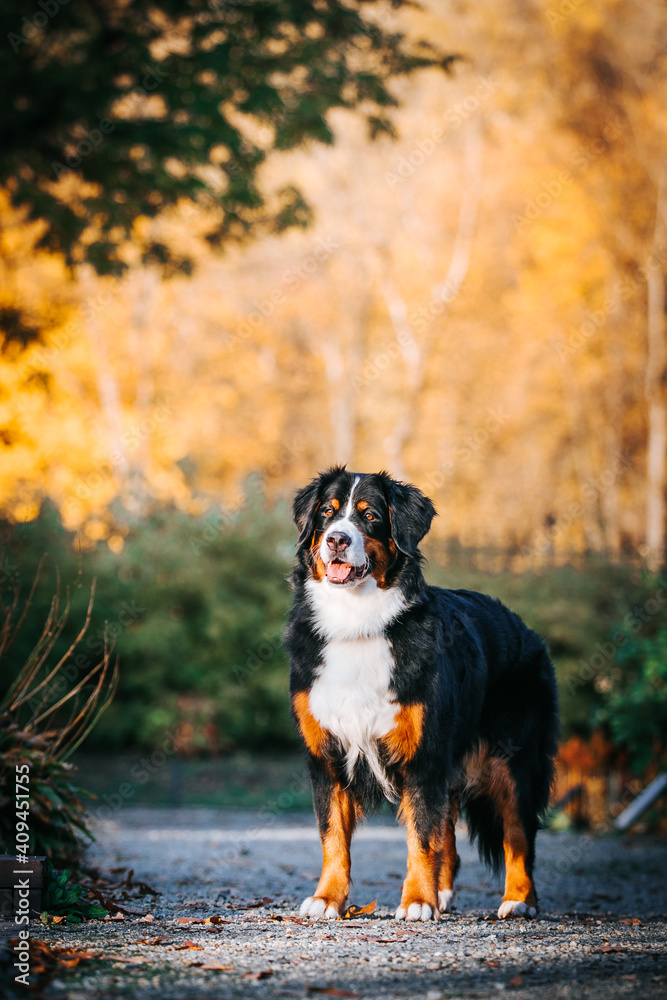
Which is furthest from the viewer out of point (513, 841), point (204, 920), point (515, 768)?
point (515, 768)

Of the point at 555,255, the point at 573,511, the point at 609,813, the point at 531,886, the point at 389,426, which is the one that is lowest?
the point at 609,813

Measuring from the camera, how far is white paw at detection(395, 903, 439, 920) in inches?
167

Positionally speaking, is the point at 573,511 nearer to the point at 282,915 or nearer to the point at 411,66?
the point at 411,66

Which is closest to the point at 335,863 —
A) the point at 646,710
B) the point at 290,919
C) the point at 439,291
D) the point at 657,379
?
the point at 290,919

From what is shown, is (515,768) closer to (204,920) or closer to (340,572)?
(340,572)

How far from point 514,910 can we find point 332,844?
3.46 ft

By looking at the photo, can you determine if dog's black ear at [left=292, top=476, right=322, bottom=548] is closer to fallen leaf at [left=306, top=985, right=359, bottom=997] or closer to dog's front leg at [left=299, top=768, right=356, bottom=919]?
dog's front leg at [left=299, top=768, right=356, bottom=919]

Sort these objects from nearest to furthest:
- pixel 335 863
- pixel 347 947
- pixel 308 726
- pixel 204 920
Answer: pixel 347 947, pixel 204 920, pixel 335 863, pixel 308 726

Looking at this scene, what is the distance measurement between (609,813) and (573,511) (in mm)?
12396

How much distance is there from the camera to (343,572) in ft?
15.3

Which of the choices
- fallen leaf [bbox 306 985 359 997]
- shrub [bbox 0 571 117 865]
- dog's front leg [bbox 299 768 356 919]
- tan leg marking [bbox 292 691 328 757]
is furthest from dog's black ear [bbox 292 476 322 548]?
fallen leaf [bbox 306 985 359 997]

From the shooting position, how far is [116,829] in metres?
9.73

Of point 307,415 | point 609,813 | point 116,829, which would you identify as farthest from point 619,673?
point 307,415

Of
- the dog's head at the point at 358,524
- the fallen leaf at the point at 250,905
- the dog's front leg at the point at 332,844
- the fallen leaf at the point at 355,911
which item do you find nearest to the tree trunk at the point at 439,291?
the dog's head at the point at 358,524
